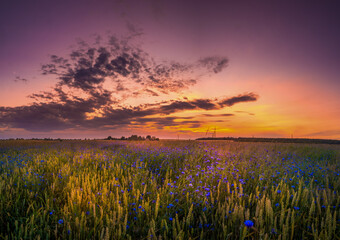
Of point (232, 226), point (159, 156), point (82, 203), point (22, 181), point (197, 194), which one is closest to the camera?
point (232, 226)

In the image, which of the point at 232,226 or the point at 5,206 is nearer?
the point at 232,226

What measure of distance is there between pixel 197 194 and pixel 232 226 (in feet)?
3.51

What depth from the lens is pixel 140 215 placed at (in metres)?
2.52

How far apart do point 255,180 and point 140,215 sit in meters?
2.79

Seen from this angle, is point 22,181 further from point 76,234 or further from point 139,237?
point 139,237

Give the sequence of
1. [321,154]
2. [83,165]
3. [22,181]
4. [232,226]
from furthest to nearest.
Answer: [321,154] → [83,165] → [22,181] → [232,226]

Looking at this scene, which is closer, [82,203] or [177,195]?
[82,203]

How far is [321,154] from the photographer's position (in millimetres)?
10094

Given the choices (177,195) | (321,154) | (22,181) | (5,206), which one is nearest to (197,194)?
(177,195)

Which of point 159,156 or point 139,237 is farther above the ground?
point 159,156

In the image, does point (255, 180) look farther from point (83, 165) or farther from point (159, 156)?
point (83, 165)

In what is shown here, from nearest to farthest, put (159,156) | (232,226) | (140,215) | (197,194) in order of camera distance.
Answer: (232,226) < (140,215) < (197,194) < (159,156)

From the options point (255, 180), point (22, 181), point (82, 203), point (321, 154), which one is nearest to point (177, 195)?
point (82, 203)

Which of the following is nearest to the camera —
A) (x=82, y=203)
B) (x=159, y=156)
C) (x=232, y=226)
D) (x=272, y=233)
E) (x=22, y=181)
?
(x=272, y=233)
